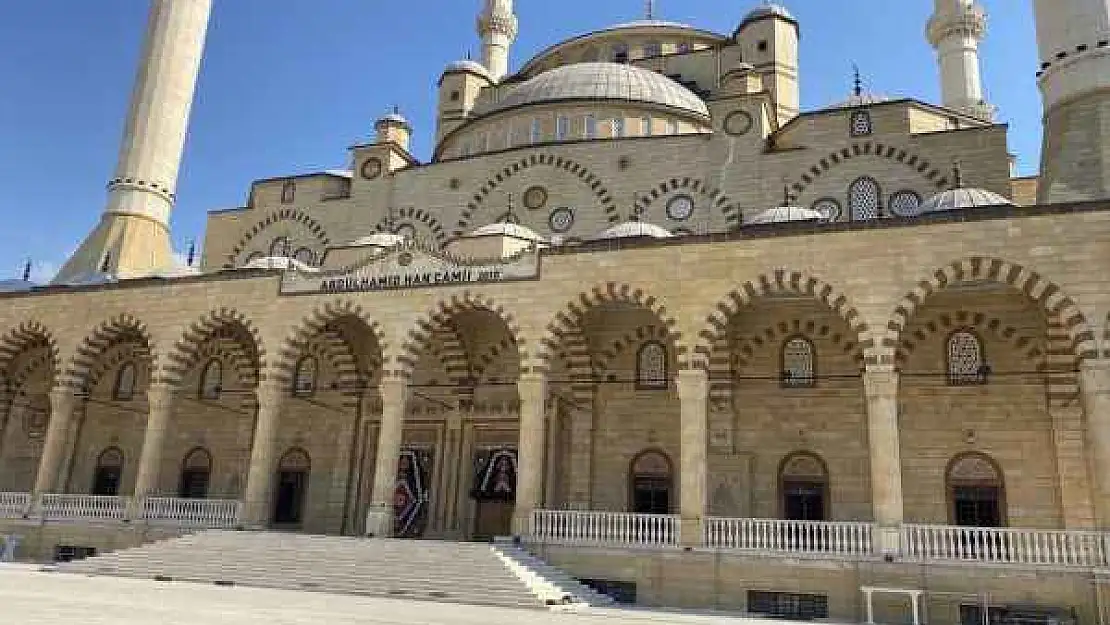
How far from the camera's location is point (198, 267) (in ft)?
75.3

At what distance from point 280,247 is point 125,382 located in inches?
201

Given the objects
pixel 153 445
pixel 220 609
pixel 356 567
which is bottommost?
pixel 220 609

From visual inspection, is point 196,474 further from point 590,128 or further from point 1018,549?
point 1018,549

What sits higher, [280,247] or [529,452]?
[280,247]

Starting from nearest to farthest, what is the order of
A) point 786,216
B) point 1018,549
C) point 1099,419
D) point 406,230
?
1. point 1018,549
2. point 1099,419
3. point 786,216
4. point 406,230

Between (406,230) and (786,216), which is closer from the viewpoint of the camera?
(786,216)

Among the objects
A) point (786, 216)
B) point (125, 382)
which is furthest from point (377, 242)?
point (786, 216)

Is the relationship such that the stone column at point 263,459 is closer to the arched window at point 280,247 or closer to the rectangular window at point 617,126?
the arched window at point 280,247

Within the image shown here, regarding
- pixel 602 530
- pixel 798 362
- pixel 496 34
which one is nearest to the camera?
pixel 602 530

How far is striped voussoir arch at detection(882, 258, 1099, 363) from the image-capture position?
10.8 meters

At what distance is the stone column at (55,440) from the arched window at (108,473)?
7.62 ft

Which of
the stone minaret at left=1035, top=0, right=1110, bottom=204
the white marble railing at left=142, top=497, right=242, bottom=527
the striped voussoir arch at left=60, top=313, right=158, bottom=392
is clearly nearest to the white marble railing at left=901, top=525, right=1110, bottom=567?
the stone minaret at left=1035, top=0, right=1110, bottom=204

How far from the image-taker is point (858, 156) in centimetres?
1753

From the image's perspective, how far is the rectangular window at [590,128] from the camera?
20.5m
